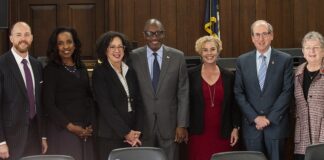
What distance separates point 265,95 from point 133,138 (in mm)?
1144

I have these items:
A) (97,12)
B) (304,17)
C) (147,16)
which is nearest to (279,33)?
(304,17)

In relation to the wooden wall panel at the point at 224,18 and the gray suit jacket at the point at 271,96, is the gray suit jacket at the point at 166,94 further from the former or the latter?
the wooden wall panel at the point at 224,18

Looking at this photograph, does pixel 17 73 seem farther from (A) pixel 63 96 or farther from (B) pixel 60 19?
(B) pixel 60 19

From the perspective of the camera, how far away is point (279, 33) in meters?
7.93

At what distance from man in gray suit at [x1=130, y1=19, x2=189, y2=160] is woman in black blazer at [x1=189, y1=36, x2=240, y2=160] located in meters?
0.09

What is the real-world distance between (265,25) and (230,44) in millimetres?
3059

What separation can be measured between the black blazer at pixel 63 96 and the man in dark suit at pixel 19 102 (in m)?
0.09

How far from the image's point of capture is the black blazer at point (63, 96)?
4.56m

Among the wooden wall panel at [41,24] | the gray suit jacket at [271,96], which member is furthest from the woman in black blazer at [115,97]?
the wooden wall panel at [41,24]

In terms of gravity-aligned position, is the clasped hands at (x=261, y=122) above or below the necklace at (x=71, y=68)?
below

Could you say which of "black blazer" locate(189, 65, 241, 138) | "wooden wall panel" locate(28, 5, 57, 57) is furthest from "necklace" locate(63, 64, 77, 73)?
"wooden wall panel" locate(28, 5, 57, 57)

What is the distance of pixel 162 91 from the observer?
4.83 metres

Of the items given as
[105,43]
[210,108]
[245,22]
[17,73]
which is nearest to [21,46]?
[17,73]

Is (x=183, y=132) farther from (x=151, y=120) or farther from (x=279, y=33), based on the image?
(x=279, y=33)
